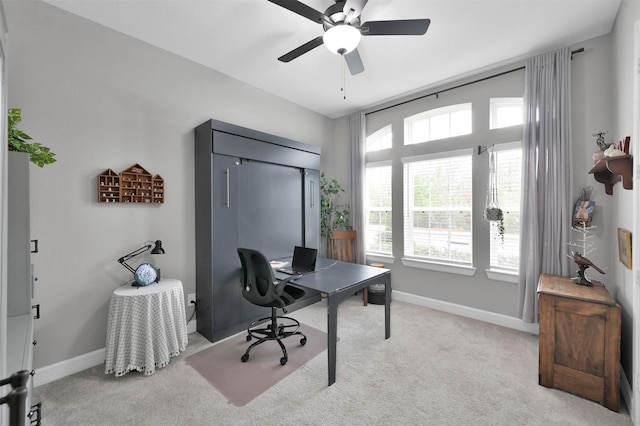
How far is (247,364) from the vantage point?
94.5 inches

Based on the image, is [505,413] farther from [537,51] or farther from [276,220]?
[537,51]

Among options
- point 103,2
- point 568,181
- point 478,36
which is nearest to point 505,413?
point 568,181

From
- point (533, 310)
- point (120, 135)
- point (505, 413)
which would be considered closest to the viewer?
point (505, 413)

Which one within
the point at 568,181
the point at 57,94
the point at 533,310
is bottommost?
the point at 533,310

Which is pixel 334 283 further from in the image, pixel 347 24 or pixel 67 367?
pixel 67 367

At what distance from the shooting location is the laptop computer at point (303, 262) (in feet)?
9.00

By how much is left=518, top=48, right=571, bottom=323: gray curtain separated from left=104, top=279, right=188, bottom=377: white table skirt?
11.7 feet

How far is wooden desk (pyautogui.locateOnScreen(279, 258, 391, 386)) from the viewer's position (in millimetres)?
2139

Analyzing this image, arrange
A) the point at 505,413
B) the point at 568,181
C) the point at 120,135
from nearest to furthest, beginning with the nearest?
the point at 505,413 → the point at 120,135 → the point at 568,181

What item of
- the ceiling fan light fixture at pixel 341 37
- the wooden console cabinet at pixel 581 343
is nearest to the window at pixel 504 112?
the wooden console cabinet at pixel 581 343

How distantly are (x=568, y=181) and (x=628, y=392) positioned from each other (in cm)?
177

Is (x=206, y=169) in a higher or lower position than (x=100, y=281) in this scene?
higher

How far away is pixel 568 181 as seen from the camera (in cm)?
269

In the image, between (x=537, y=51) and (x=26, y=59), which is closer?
(x=26, y=59)
